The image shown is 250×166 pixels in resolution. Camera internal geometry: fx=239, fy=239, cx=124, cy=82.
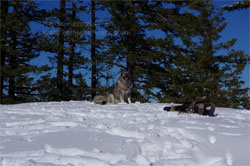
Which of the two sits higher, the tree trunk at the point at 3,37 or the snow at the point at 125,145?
the tree trunk at the point at 3,37

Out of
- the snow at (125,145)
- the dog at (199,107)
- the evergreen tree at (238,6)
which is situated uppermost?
the evergreen tree at (238,6)

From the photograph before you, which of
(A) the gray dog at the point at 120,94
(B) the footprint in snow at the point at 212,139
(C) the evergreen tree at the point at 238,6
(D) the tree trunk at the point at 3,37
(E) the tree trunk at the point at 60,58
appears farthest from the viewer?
(E) the tree trunk at the point at 60,58

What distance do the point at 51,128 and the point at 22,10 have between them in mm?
16452

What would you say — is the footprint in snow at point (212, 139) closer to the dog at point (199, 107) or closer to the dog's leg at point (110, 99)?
the dog at point (199, 107)

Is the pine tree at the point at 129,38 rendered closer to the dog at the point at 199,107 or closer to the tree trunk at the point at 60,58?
the tree trunk at the point at 60,58

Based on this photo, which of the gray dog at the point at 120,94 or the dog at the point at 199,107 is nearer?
the dog at the point at 199,107

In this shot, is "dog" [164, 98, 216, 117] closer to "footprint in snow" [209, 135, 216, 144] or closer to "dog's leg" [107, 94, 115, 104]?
"footprint in snow" [209, 135, 216, 144]

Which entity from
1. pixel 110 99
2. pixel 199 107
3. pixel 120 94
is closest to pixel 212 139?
pixel 199 107

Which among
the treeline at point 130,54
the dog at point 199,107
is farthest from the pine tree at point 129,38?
the dog at point 199,107

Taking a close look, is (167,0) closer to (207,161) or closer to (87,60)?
(87,60)

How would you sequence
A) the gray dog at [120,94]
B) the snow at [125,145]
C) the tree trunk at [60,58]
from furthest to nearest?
the tree trunk at [60,58], the gray dog at [120,94], the snow at [125,145]

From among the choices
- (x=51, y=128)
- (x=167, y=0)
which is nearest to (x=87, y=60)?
(x=167, y=0)

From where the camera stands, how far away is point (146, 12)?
1811 cm

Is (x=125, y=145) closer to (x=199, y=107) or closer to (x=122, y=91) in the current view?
(x=199, y=107)
